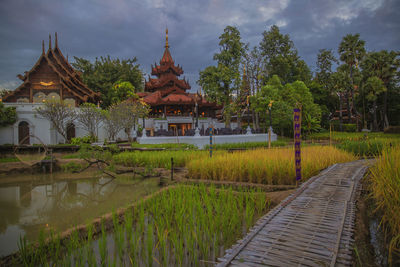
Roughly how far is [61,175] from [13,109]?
13412 millimetres

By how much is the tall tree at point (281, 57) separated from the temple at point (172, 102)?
10222 mm

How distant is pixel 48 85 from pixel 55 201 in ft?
67.8

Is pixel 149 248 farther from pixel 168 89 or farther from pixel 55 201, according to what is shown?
pixel 168 89

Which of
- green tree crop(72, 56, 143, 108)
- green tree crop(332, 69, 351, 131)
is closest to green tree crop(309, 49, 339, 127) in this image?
green tree crop(332, 69, 351, 131)

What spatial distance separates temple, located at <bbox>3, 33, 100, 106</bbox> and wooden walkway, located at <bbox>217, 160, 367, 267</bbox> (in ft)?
78.1

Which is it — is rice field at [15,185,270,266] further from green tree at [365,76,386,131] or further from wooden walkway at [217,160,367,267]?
green tree at [365,76,386,131]

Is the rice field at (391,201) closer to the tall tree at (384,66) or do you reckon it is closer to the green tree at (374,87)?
the green tree at (374,87)

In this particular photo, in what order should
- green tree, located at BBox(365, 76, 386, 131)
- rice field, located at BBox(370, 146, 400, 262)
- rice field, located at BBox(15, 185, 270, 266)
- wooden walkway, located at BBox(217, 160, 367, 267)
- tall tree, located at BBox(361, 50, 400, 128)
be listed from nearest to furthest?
wooden walkway, located at BBox(217, 160, 367, 267)
rice field, located at BBox(370, 146, 400, 262)
rice field, located at BBox(15, 185, 270, 266)
green tree, located at BBox(365, 76, 386, 131)
tall tree, located at BBox(361, 50, 400, 128)

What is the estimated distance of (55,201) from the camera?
6.47 metres


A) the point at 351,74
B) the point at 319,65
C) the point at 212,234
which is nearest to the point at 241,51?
the point at 351,74

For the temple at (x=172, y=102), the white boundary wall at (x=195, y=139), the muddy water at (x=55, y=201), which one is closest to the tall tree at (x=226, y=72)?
the temple at (x=172, y=102)

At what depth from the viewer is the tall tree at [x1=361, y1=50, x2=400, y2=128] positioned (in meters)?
24.5

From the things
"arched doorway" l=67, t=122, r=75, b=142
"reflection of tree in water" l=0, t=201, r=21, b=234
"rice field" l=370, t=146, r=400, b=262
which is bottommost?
"reflection of tree in water" l=0, t=201, r=21, b=234

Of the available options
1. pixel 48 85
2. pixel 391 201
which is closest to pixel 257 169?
pixel 391 201
